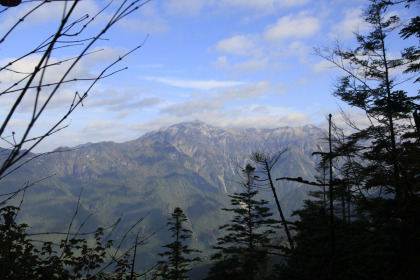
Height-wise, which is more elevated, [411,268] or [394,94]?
[394,94]

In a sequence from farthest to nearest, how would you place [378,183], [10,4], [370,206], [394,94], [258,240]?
1. [258,240]
2. [394,94]
3. [378,183]
4. [370,206]
5. [10,4]

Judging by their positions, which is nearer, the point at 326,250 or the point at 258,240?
the point at 326,250

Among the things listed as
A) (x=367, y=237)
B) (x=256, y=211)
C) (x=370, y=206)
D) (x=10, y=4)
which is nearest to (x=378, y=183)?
(x=370, y=206)

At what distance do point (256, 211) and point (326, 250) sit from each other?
24.6 meters

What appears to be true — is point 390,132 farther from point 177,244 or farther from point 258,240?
point 177,244

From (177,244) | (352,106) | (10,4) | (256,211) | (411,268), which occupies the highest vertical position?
(352,106)

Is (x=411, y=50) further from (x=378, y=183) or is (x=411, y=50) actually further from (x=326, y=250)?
→ (x=326, y=250)

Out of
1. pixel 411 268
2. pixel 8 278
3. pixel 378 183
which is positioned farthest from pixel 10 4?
pixel 378 183

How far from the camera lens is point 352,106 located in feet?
47.5

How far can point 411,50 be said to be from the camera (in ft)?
44.7

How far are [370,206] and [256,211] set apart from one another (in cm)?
2239

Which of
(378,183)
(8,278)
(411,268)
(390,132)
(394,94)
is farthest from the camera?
(390,132)

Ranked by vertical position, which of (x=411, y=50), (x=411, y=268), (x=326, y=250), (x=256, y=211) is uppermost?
(x=411, y=50)

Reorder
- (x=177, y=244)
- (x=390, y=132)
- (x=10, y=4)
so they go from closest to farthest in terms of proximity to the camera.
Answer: (x=10, y=4) → (x=390, y=132) → (x=177, y=244)
